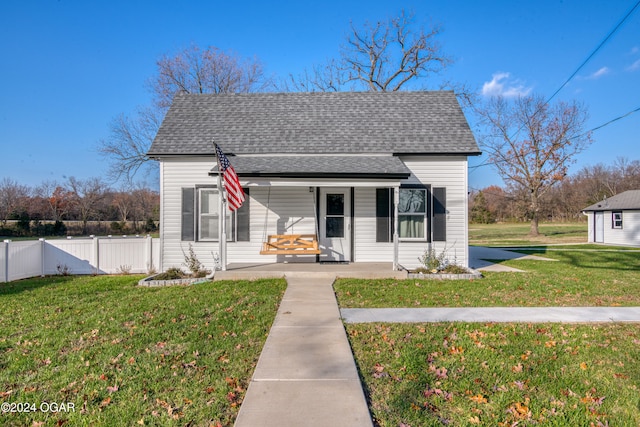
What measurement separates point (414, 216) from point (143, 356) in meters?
7.58

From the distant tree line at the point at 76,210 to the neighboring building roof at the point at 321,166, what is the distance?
Result: 88.4 ft

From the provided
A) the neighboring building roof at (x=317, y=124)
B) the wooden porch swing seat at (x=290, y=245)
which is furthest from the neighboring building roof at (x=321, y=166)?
the wooden porch swing seat at (x=290, y=245)

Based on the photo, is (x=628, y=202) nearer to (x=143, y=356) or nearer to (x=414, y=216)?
(x=414, y=216)

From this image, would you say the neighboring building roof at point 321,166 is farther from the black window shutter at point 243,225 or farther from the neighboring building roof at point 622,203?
the neighboring building roof at point 622,203

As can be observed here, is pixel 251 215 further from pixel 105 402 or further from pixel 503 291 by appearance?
pixel 105 402

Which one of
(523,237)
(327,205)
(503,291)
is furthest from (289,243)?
(523,237)

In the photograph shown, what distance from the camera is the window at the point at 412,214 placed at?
976cm

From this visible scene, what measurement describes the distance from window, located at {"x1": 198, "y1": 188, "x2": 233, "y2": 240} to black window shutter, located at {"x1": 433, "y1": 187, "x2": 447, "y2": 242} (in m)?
5.70

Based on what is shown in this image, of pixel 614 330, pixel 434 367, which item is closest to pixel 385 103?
pixel 614 330

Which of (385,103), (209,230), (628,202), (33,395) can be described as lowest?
(33,395)

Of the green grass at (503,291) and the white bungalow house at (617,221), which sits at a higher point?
the white bungalow house at (617,221)

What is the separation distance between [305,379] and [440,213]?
738cm

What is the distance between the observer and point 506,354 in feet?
13.5

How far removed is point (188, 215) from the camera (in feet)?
31.9
